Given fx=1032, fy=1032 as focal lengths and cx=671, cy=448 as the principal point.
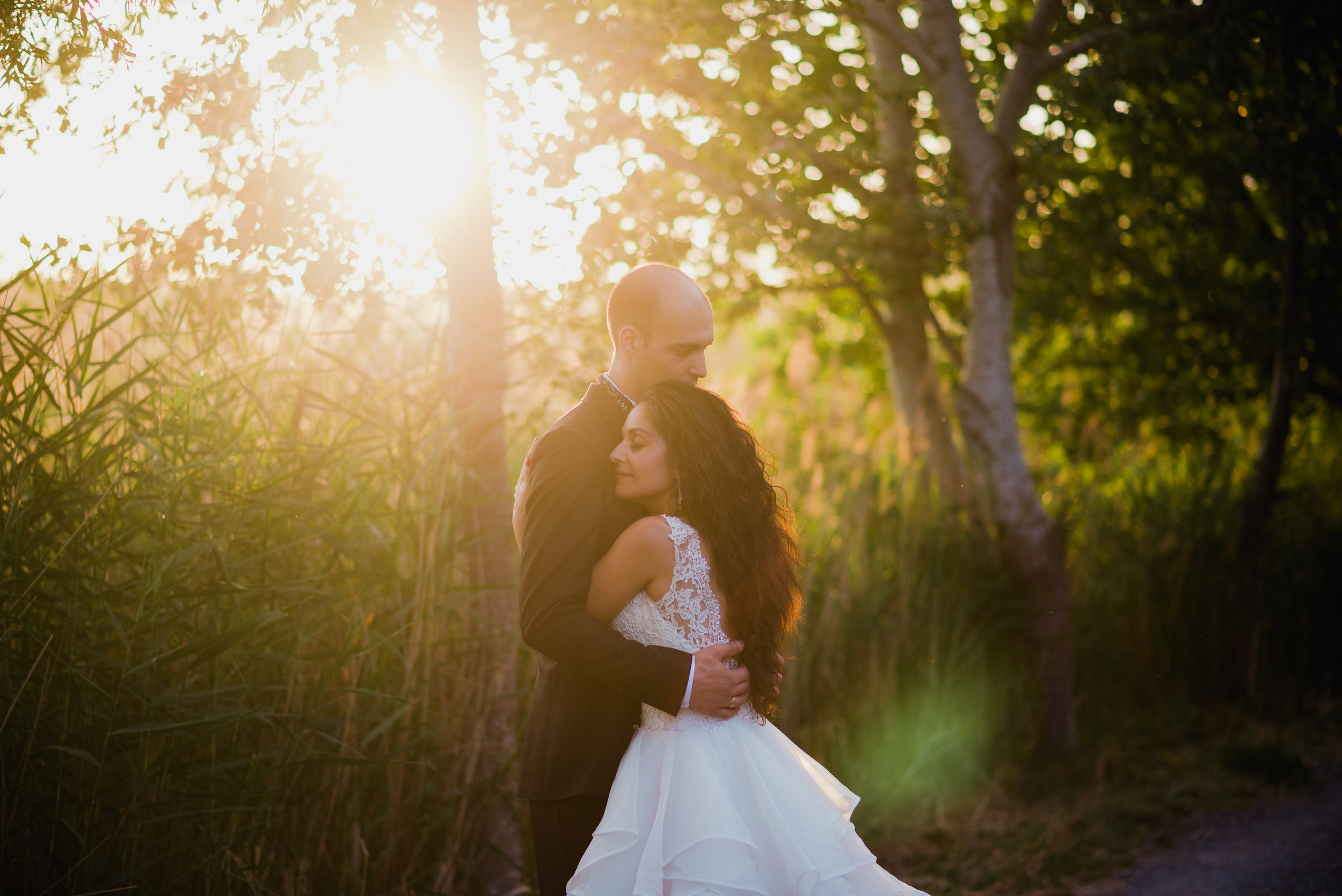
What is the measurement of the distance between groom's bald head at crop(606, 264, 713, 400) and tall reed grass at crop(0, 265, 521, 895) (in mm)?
1181

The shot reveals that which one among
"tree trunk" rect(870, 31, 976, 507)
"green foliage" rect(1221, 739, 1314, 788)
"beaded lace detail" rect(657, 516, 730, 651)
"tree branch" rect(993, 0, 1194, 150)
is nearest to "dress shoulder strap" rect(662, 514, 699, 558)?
"beaded lace detail" rect(657, 516, 730, 651)

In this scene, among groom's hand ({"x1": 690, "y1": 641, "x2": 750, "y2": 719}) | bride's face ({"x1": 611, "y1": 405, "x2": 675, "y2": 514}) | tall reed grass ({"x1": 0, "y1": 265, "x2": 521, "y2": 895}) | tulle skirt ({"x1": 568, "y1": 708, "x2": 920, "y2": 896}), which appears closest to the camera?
tulle skirt ({"x1": 568, "y1": 708, "x2": 920, "y2": 896})

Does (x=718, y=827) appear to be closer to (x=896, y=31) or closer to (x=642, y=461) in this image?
(x=642, y=461)

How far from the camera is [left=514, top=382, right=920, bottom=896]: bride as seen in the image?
217cm

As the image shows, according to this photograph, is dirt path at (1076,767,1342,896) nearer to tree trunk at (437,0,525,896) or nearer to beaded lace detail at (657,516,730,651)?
tree trunk at (437,0,525,896)

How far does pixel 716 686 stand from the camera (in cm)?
227

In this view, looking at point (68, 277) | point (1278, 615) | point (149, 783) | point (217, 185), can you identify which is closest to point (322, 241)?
point (217, 185)

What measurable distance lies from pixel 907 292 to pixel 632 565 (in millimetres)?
4663

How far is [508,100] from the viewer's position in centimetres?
391

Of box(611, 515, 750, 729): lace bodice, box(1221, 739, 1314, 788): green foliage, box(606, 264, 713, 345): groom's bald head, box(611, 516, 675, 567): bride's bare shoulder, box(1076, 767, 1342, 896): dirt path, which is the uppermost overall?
box(606, 264, 713, 345): groom's bald head

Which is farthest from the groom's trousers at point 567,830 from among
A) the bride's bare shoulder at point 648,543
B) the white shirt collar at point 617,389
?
the white shirt collar at point 617,389

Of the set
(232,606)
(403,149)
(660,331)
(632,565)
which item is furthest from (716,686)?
(403,149)

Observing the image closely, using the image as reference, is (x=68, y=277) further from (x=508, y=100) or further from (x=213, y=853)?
(x=213, y=853)

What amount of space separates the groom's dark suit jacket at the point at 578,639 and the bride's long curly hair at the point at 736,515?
0.58 ft
